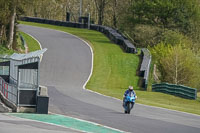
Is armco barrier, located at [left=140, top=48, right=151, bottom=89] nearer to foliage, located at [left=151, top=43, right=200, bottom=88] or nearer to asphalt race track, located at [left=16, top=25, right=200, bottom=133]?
foliage, located at [left=151, top=43, right=200, bottom=88]

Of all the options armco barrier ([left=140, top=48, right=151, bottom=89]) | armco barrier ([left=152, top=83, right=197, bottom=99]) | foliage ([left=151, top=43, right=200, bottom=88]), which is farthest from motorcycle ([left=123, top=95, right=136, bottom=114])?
foliage ([left=151, top=43, right=200, bottom=88])

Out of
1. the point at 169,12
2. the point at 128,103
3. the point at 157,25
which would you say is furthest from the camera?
the point at 157,25

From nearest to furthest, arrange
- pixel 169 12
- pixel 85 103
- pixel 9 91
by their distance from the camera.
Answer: pixel 9 91, pixel 85 103, pixel 169 12

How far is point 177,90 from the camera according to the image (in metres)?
36.5

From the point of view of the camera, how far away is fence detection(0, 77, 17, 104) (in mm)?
20672

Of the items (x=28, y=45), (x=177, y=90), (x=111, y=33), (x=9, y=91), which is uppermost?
(x=111, y=33)

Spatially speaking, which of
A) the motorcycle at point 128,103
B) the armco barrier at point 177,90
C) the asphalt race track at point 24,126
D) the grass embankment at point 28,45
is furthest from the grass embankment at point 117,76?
the asphalt race track at point 24,126

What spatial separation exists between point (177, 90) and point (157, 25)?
34193 mm

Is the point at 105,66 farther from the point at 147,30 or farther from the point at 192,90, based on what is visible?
the point at 147,30

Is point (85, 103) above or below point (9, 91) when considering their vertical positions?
below

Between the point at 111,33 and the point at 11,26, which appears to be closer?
the point at 11,26

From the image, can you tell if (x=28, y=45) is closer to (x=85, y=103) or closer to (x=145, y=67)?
(x=145, y=67)

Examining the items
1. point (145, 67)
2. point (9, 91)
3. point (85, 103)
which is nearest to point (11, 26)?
point (145, 67)

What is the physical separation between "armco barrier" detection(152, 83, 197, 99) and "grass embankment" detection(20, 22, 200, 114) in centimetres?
77
